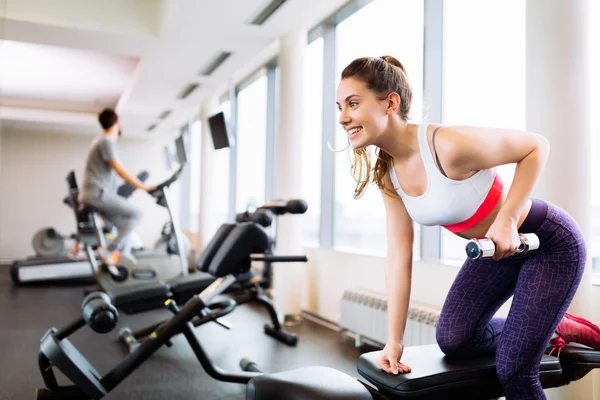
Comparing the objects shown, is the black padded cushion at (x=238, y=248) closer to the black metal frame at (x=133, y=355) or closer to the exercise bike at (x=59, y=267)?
the black metal frame at (x=133, y=355)

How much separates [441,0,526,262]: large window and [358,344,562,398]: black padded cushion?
1348 millimetres

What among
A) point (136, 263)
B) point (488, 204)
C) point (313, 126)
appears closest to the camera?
point (488, 204)

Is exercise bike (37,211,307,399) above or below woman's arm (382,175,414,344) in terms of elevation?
below

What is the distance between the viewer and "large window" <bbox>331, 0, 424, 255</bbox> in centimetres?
333

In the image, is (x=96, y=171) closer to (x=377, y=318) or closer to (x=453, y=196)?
(x=377, y=318)

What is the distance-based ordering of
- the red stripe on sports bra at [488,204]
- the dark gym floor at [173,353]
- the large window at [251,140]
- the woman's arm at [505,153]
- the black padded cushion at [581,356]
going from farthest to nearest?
the large window at [251,140] < the dark gym floor at [173,353] < the black padded cushion at [581,356] < the red stripe on sports bra at [488,204] < the woman's arm at [505,153]

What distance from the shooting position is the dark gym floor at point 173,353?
242 cm

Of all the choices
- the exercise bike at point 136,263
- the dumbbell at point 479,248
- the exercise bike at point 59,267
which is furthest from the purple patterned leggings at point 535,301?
the exercise bike at point 59,267

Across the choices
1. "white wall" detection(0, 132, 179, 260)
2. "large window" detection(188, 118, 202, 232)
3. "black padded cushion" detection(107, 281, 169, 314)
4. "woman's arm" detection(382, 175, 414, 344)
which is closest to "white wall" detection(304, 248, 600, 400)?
"woman's arm" detection(382, 175, 414, 344)

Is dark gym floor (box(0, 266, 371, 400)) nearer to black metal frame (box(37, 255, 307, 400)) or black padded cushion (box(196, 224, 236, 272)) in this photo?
black metal frame (box(37, 255, 307, 400))

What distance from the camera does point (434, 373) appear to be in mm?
1338

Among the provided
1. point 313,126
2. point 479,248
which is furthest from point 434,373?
point 313,126

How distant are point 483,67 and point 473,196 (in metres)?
1.81

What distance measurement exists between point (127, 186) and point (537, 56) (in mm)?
5597
